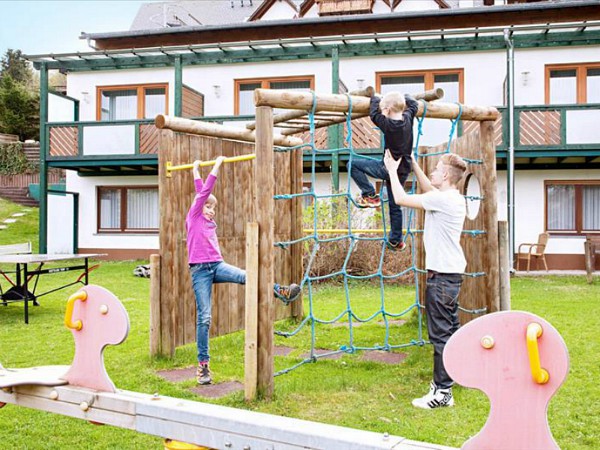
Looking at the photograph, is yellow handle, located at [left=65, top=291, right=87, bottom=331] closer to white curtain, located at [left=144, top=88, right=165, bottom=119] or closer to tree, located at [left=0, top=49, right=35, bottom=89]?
white curtain, located at [left=144, top=88, right=165, bottom=119]

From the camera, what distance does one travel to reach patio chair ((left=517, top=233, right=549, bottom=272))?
55.4 feet

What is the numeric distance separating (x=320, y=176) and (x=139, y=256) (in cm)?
660

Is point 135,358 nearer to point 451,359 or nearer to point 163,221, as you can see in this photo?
point 163,221

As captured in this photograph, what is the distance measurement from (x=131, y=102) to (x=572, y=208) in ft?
46.9

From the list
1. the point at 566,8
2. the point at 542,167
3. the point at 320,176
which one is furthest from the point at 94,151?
the point at 566,8

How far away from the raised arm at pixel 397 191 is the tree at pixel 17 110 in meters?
39.0

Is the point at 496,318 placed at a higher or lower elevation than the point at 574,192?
lower

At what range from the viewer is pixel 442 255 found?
4730 mm

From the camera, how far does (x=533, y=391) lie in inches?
82.9

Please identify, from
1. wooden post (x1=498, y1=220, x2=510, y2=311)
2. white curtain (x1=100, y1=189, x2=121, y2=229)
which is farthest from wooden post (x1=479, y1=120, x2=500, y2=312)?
white curtain (x1=100, y1=189, x2=121, y2=229)

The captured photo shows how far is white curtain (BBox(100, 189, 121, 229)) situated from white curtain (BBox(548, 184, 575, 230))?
13.8 metres

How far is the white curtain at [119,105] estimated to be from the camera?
21.4 m

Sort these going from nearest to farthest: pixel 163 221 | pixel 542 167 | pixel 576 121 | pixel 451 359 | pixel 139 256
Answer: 1. pixel 451 359
2. pixel 163 221
3. pixel 576 121
4. pixel 542 167
5. pixel 139 256

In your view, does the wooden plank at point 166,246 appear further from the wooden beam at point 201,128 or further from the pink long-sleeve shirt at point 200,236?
the pink long-sleeve shirt at point 200,236
